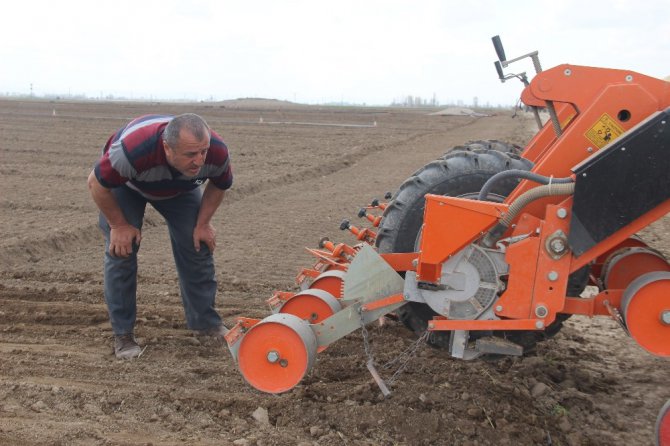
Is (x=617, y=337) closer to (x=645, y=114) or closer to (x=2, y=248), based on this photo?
(x=645, y=114)

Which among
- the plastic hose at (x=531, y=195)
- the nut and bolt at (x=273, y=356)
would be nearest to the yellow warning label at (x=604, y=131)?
the plastic hose at (x=531, y=195)

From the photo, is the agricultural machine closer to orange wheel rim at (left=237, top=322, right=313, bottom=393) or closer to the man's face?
orange wheel rim at (left=237, top=322, right=313, bottom=393)

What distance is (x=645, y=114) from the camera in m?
3.27

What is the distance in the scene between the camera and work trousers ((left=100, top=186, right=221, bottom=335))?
15.6ft

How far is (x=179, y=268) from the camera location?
16.6 feet

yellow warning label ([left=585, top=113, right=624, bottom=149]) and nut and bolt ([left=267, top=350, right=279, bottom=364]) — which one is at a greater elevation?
yellow warning label ([left=585, top=113, right=624, bottom=149])

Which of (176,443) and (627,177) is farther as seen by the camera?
(176,443)

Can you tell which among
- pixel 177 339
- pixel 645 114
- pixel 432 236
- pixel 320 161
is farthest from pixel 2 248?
pixel 320 161

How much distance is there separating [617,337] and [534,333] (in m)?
1.64

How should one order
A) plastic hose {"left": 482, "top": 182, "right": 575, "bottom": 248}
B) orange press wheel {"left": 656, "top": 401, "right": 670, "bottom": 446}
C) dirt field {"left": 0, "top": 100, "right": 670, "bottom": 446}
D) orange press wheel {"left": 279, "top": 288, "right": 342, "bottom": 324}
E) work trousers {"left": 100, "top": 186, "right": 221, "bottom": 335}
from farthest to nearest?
work trousers {"left": 100, "top": 186, "right": 221, "bottom": 335}, orange press wheel {"left": 279, "top": 288, "right": 342, "bottom": 324}, dirt field {"left": 0, "top": 100, "right": 670, "bottom": 446}, plastic hose {"left": 482, "top": 182, "right": 575, "bottom": 248}, orange press wheel {"left": 656, "top": 401, "right": 670, "bottom": 446}

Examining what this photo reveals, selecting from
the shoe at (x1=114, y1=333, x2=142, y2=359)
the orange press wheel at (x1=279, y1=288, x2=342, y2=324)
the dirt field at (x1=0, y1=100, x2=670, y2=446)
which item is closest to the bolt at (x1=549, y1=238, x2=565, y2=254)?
the dirt field at (x1=0, y1=100, x2=670, y2=446)

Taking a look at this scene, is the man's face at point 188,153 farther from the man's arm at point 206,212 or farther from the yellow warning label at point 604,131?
the yellow warning label at point 604,131

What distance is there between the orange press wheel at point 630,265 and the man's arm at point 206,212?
2.70 m

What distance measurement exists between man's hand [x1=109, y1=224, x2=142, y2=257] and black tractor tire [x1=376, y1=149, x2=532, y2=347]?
5.89 feet
